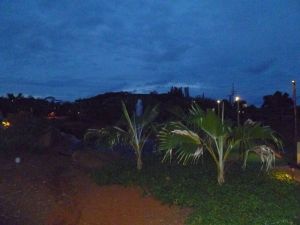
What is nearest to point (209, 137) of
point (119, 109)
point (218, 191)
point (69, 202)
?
point (218, 191)

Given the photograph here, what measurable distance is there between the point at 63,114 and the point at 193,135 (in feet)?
98.7

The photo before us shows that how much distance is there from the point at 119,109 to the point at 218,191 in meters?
21.6

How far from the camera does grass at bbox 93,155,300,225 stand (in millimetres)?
7730

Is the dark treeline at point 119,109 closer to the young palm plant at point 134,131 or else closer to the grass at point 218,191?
the young palm plant at point 134,131

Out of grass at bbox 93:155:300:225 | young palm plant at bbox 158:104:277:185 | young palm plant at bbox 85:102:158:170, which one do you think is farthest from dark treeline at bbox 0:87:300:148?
young palm plant at bbox 158:104:277:185

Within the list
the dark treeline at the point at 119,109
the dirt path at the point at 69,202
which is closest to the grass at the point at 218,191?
the dirt path at the point at 69,202

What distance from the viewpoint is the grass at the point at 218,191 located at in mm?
7730

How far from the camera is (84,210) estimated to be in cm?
895

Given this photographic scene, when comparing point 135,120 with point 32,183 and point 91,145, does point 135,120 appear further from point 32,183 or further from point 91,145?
point 91,145

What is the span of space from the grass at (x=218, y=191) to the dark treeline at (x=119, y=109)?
11.8m

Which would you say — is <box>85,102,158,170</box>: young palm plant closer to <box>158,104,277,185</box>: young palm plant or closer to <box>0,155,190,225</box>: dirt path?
<box>0,155,190,225</box>: dirt path

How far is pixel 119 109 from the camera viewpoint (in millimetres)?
30547

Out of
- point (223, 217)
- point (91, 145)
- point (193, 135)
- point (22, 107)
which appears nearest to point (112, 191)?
point (193, 135)

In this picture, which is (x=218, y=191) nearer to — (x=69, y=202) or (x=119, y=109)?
(x=69, y=202)
